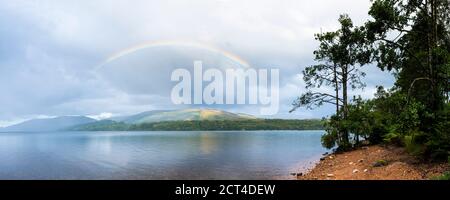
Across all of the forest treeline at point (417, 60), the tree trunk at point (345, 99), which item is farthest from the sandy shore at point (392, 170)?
the tree trunk at point (345, 99)

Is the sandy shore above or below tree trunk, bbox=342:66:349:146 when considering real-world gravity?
below

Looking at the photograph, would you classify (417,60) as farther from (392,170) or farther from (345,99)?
(345,99)

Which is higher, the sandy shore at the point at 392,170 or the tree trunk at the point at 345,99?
the tree trunk at the point at 345,99

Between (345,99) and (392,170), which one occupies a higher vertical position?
(345,99)

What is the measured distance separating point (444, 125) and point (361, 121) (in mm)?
15616

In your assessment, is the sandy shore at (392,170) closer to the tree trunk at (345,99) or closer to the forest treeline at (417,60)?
the forest treeline at (417,60)

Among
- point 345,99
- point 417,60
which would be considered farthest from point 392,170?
point 345,99

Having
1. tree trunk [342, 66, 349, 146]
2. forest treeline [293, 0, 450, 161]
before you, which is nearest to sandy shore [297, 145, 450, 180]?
forest treeline [293, 0, 450, 161]

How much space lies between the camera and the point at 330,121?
30188mm

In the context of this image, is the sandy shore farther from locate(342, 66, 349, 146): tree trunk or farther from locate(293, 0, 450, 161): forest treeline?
locate(342, 66, 349, 146): tree trunk
